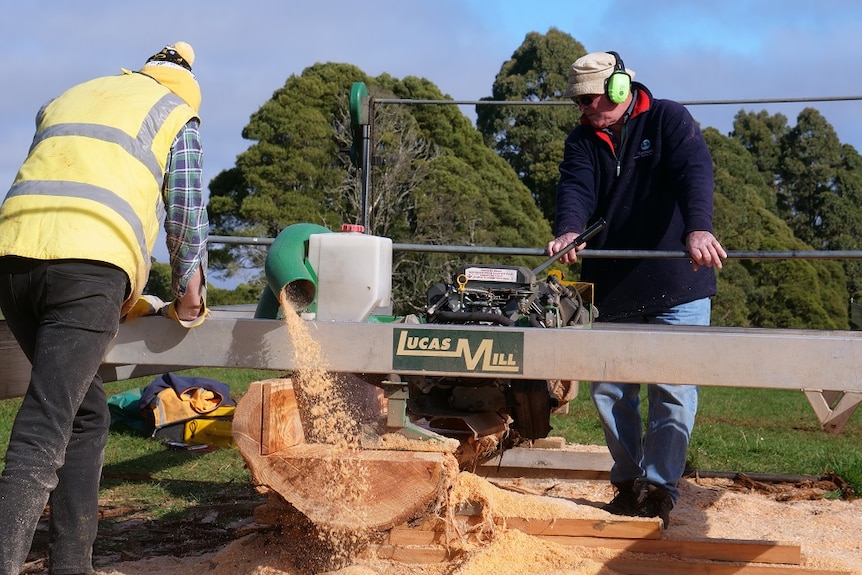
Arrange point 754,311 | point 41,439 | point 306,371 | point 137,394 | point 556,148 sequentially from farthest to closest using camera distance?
point 556,148, point 754,311, point 137,394, point 306,371, point 41,439

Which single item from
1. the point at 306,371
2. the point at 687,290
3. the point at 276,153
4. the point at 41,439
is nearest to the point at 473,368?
the point at 306,371

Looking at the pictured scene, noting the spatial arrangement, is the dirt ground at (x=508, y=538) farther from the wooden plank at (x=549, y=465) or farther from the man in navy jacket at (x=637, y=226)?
the man in navy jacket at (x=637, y=226)

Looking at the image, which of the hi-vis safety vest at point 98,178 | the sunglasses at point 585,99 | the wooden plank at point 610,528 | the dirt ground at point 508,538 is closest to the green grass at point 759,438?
the dirt ground at point 508,538

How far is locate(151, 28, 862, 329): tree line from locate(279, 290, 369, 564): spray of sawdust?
14642 mm

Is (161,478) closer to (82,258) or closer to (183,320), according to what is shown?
(183,320)

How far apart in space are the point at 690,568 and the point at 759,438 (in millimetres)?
4797

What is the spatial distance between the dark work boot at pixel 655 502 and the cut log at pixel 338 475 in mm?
1140

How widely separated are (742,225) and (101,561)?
848 inches

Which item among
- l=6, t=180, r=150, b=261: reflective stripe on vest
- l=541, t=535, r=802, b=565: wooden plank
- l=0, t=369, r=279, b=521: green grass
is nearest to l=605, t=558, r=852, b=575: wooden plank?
l=541, t=535, r=802, b=565: wooden plank

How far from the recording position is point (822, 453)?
742 cm

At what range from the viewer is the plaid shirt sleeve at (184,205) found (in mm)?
3260

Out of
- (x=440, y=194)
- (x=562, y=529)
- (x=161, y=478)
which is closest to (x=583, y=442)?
(x=161, y=478)

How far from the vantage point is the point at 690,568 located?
366cm

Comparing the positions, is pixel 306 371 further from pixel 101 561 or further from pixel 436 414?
pixel 101 561
